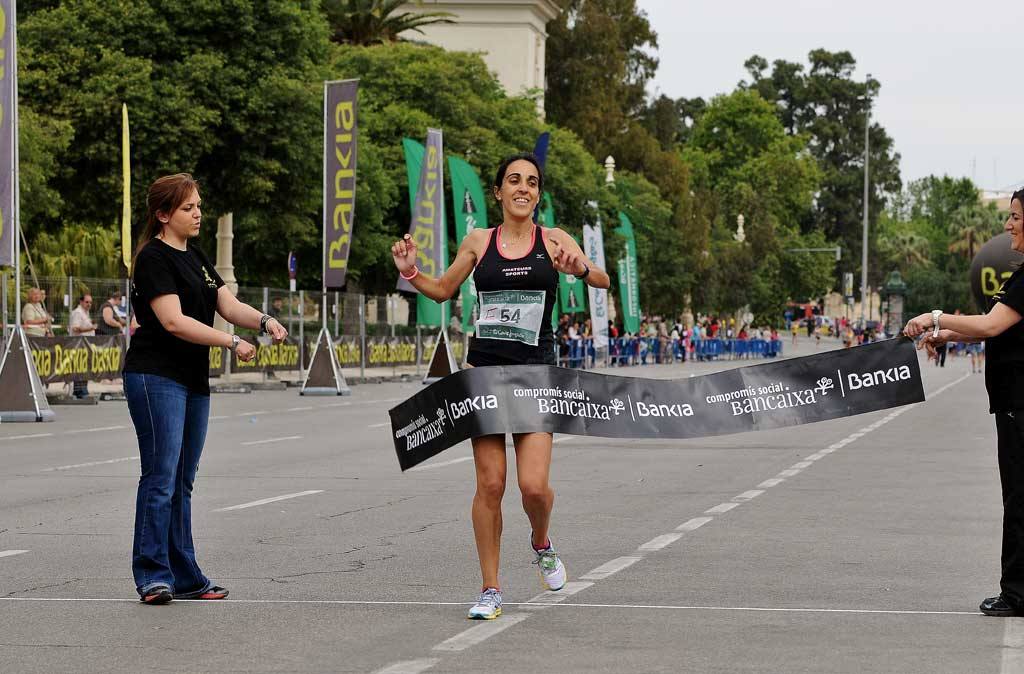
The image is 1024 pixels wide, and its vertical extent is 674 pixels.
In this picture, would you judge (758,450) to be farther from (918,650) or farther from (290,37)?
(290,37)

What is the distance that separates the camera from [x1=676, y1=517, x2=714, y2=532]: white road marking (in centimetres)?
1166

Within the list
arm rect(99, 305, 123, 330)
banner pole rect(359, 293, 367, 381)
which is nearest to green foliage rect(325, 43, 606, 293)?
banner pole rect(359, 293, 367, 381)

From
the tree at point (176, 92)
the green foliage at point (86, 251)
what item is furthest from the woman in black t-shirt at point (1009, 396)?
the green foliage at point (86, 251)

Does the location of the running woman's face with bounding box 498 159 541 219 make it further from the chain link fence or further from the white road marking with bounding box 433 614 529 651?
the chain link fence

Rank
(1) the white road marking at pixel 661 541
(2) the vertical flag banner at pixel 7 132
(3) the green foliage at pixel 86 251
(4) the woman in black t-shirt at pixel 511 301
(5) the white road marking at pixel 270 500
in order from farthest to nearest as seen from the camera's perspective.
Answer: (3) the green foliage at pixel 86 251 < (2) the vertical flag banner at pixel 7 132 < (5) the white road marking at pixel 270 500 < (1) the white road marking at pixel 661 541 < (4) the woman in black t-shirt at pixel 511 301

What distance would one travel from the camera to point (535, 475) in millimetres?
7949

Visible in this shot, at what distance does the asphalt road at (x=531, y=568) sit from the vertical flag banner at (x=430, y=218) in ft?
68.2

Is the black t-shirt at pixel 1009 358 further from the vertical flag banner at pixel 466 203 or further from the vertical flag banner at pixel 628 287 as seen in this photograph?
the vertical flag banner at pixel 628 287

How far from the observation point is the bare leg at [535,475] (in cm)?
794

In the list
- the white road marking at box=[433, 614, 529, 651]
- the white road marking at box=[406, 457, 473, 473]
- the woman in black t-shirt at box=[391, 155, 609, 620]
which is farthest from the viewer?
the white road marking at box=[406, 457, 473, 473]

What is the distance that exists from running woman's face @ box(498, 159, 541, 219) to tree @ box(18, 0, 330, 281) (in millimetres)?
34052

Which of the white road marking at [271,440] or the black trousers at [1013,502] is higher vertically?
the black trousers at [1013,502]

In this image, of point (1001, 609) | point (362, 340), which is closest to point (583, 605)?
point (1001, 609)

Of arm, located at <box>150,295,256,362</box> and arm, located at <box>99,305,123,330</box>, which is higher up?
arm, located at <box>150,295,256,362</box>
